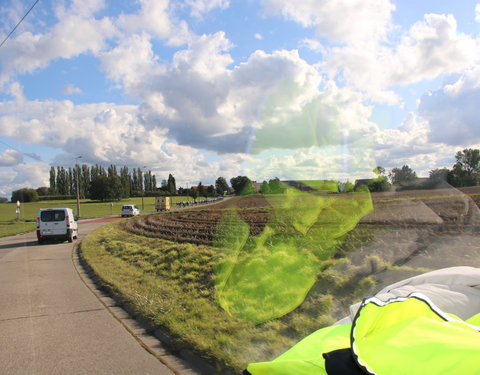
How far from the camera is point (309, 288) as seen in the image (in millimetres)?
5348

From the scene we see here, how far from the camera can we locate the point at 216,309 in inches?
202

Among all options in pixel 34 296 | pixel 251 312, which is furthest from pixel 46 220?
pixel 251 312

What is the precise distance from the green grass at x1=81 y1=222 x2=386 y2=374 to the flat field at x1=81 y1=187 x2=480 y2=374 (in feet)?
0.05

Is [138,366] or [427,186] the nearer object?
[138,366]

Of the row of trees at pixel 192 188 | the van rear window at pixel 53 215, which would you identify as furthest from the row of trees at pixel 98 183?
the van rear window at pixel 53 215

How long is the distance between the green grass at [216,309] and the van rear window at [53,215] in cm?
1010

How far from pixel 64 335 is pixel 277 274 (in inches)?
134

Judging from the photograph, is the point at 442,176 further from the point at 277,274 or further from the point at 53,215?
the point at 53,215

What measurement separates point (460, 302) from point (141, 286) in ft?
20.5

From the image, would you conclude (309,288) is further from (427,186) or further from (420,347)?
(427,186)

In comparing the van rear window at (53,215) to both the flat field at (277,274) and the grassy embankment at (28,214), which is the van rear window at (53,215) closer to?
the flat field at (277,274)

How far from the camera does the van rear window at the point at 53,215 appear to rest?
1667 cm

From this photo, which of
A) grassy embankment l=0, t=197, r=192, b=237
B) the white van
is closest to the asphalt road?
the white van

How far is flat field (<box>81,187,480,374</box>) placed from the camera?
4.20 metres
